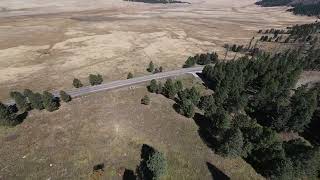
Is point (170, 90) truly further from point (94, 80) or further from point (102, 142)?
point (102, 142)

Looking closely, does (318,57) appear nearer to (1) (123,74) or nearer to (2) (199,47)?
(2) (199,47)

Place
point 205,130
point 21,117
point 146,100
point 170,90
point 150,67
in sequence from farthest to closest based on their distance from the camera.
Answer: point 150,67 → point 170,90 → point 146,100 → point 21,117 → point 205,130

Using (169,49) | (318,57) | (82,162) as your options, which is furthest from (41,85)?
(318,57)

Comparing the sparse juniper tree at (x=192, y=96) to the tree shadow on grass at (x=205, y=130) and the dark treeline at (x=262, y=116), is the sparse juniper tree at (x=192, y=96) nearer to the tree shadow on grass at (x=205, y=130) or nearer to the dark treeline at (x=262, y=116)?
→ the dark treeline at (x=262, y=116)

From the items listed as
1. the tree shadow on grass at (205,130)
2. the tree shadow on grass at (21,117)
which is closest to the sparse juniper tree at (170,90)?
the tree shadow on grass at (205,130)

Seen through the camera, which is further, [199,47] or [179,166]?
[199,47]

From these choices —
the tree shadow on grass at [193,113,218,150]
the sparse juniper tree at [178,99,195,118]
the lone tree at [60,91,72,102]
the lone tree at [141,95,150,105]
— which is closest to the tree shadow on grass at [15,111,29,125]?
the lone tree at [60,91,72,102]

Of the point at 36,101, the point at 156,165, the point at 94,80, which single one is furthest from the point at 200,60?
the point at 156,165
